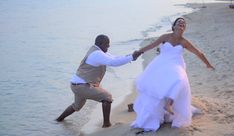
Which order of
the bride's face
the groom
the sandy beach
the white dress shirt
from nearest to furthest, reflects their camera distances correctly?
1. the sandy beach
2. the bride's face
3. the white dress shirt
4. the groom

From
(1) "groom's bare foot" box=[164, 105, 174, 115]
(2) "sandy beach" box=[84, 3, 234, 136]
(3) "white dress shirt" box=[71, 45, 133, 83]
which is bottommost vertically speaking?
(2) "sandy beach" box=[84, 3, 234, 136]

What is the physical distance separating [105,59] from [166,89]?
4.81 ft

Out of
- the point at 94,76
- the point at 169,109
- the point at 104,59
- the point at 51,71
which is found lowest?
the point at 51,71

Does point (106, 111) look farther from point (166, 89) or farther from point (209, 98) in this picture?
point (209, 98)

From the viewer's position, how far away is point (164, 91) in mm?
6414

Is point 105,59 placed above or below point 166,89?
above

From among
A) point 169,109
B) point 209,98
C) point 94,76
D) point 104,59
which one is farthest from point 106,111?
point 209,98

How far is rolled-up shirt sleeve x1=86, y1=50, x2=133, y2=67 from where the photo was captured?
7.44 metres

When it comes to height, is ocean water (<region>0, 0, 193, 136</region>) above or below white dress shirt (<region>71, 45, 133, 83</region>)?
below

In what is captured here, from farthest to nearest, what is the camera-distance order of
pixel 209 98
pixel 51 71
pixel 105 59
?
pixel 51 71, pixel 209 98, pixel 105 59

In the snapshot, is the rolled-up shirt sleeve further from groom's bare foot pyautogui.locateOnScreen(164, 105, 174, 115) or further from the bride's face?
groom's bare foot pyautogui.locateOnScreen(164, 105, 174, 115)

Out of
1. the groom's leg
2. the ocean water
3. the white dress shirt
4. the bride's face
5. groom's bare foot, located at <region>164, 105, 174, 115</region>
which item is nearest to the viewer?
groom's bare foot, located at <region>164, 105, 174, 115</region>

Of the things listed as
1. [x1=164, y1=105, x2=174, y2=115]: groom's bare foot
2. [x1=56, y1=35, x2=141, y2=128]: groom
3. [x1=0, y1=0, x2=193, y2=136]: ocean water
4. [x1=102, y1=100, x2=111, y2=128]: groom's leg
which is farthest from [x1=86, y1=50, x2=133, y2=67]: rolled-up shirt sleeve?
[x1=0, y1=0, x2=193, y2=136]: ocean water

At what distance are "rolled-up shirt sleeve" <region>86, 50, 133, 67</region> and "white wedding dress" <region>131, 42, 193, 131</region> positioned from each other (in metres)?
0.73
